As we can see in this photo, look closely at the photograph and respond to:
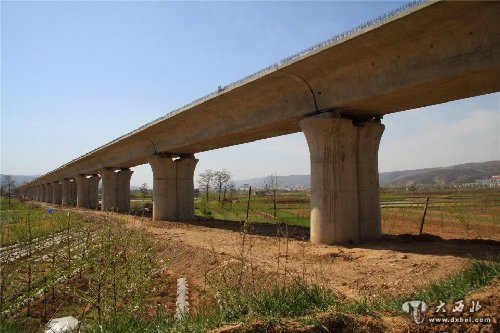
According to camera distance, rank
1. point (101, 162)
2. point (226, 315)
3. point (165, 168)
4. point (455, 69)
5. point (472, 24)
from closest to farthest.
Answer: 1. point (226, 315)
2. point (472, 24)
3. point (455, 69)
4. point (165, 168)
5. point (101, 162)

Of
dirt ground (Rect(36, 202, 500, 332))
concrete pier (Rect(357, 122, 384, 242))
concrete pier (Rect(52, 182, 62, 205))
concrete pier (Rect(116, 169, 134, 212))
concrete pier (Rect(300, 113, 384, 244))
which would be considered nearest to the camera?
dirt ground (Rect(36, 202, 500, 332))

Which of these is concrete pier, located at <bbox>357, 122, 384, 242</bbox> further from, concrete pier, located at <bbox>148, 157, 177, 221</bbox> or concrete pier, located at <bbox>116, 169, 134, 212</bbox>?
concrete pier, located at <bbox>116, 169, 134, 212</bbox>

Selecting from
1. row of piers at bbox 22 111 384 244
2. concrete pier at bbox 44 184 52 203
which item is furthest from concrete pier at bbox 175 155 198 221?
concrete pier at bbox 44 184 52 203

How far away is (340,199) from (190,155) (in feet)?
45.4

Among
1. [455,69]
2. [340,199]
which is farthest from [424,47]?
[340,199]

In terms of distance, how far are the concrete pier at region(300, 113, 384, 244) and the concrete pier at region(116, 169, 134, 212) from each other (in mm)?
25101

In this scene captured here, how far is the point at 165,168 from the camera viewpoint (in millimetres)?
23781

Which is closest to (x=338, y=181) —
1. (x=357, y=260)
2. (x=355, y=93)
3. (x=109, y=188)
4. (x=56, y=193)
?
(x=355, y=93)

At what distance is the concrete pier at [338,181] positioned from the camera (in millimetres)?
12180

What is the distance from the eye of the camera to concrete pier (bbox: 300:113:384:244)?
12180mm

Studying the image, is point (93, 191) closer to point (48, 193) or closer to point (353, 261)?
point (48, 193)

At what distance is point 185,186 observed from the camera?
23922 millimetres

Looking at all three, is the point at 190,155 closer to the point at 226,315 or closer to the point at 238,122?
the point at 238,122

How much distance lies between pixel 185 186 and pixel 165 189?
1220mm
